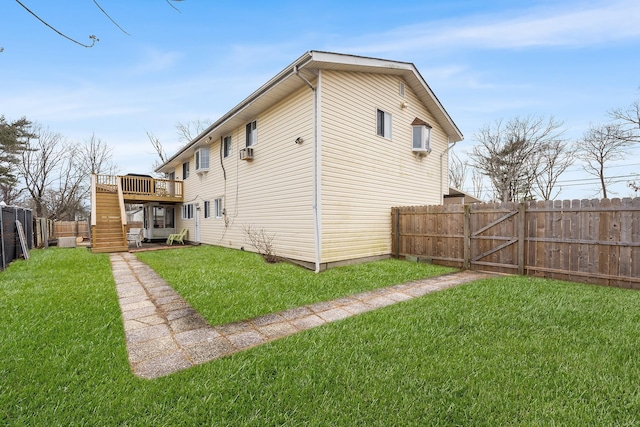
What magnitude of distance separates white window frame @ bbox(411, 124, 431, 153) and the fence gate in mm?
3490

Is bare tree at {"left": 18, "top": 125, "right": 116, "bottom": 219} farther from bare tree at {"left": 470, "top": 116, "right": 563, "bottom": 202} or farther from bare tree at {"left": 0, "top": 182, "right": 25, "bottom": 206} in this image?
bare tree at {"left": 470, "top": 116, "right": 563, "bottom": 202}

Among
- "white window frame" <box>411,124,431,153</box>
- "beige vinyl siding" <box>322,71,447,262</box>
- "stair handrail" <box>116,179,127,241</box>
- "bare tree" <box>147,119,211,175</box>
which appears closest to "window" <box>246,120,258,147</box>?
"beige vinyl siding" <box>322,71,447,262</box>

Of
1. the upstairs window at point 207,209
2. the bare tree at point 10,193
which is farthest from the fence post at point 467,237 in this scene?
the bare tree at point 10,193

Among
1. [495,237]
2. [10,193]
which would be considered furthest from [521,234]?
[10,193]

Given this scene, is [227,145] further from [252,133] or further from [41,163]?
[41,163]

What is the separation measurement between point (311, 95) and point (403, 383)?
23.1ft

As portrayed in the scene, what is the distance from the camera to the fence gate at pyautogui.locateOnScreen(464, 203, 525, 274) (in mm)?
6898

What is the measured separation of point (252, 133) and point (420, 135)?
613 cm

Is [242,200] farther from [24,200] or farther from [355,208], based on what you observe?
[24,200]

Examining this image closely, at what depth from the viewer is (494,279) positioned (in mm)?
6289

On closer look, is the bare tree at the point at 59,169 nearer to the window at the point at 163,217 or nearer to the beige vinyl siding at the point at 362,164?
the window at the point at 163,217

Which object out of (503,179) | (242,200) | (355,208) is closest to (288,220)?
(355,208)

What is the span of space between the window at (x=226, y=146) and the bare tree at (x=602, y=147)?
24.7m

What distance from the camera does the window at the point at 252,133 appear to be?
1008cm
